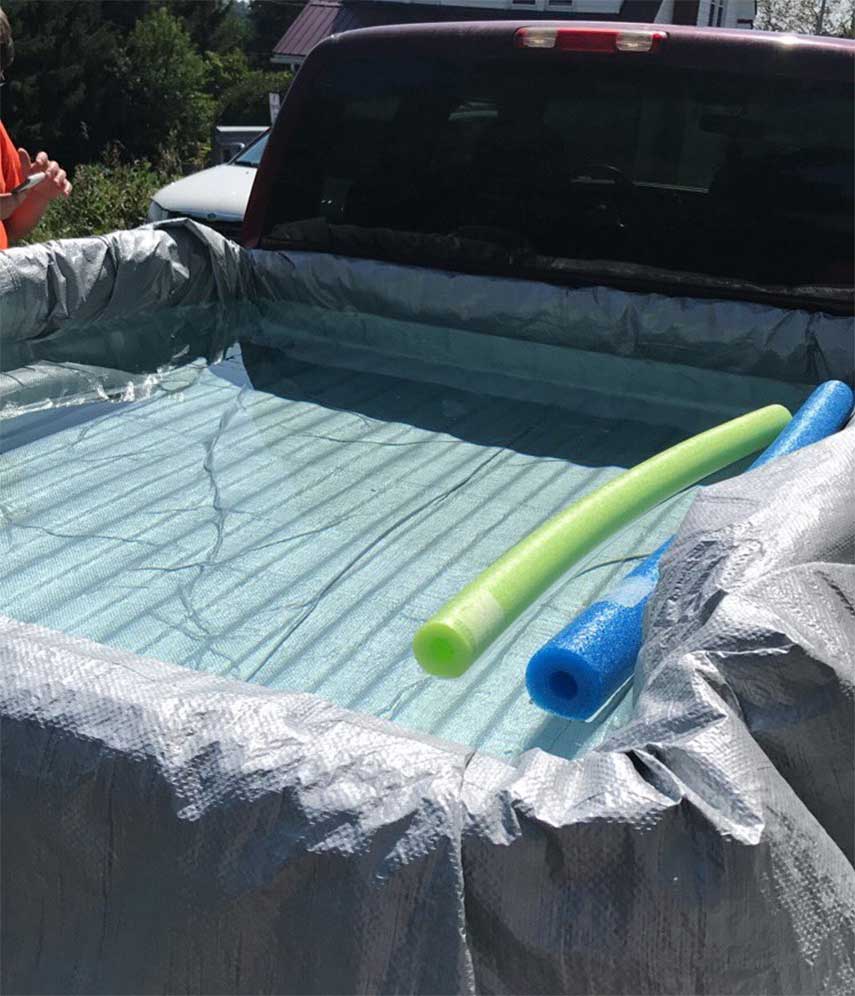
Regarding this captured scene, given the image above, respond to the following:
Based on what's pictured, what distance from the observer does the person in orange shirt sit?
3484mm

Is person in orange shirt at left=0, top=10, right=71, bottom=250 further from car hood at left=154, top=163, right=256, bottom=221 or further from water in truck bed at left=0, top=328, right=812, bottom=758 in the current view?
car hood at left=154, top=163, right=256, bottom=221

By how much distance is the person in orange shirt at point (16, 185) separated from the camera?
348 cm

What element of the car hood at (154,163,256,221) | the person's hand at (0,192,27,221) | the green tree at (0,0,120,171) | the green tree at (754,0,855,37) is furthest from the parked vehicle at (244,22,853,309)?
the green tree at (0,0,120,171)

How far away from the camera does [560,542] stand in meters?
1.94

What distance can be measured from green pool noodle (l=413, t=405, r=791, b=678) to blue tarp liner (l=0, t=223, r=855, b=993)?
0.45 feet

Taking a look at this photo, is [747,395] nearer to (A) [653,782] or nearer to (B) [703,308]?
(B) [703,308]

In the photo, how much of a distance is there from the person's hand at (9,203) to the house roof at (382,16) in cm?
275

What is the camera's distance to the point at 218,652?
1968 mm

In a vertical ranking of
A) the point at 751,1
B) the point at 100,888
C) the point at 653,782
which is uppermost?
the point at 653,782

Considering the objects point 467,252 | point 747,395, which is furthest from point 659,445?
point 467,252

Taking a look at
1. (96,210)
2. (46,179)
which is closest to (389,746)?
(46,179)

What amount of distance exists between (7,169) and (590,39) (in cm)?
184

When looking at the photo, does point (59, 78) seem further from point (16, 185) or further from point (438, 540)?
point (438, 540)

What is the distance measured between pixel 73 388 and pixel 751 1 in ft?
50.6
